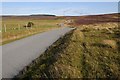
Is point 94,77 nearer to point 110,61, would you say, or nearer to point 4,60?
point 110,61

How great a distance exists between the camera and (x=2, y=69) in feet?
41.4

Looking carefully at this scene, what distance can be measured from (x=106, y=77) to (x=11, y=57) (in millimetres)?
6794

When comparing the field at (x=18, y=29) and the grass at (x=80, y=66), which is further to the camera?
the field at (x=18, y=29)

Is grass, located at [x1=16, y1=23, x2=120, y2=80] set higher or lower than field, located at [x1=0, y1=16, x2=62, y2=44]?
lower

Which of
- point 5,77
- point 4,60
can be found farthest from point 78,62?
point 4,60

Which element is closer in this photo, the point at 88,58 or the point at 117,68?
the point at 117,68

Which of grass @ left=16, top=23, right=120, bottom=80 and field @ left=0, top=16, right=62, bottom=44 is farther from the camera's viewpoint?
field @ left=0, top=16, right=62, bottom=44

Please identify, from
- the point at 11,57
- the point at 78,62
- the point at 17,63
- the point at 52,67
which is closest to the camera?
the point at 52,67

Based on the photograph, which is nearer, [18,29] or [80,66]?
[80,66]

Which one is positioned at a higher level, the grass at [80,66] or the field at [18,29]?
the field at [18,29]

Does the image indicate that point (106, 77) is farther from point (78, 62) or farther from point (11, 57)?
point (11, 57)

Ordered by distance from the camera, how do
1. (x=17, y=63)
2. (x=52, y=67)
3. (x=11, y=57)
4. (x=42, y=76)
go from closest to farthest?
(x=42, y=76)
(x=52, y=67)
(x=17, y=63)
(x=11, y=57)

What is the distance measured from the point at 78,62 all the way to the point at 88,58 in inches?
34.3

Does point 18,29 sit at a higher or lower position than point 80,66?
higher
